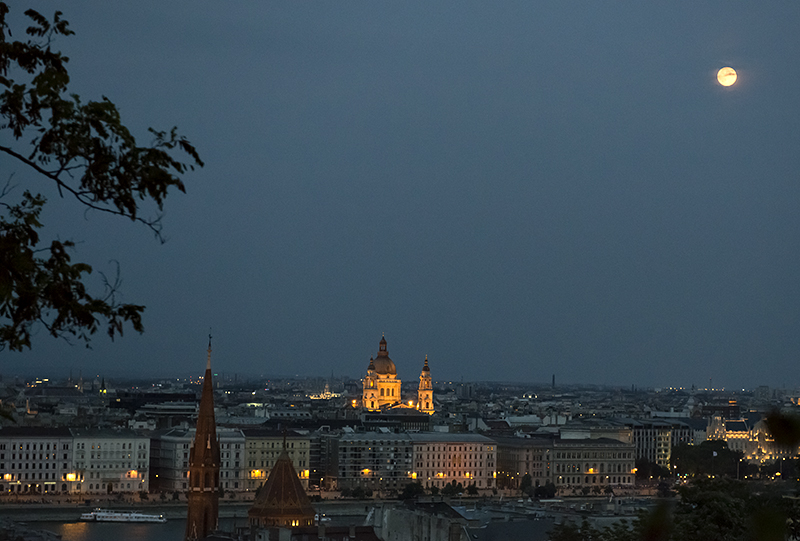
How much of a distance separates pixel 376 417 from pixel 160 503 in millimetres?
27862

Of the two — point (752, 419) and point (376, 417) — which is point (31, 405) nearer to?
point (376, 417)

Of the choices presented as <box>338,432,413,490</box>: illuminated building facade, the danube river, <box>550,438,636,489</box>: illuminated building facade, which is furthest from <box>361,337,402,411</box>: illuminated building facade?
the danube river

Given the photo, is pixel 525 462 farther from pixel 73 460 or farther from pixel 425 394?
pixel 425 394

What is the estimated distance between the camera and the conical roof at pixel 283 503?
2997 centimetres

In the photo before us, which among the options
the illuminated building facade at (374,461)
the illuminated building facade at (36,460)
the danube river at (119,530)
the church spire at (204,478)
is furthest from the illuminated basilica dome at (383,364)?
the church spire at (204,478)

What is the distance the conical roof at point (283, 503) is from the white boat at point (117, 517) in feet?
65.7

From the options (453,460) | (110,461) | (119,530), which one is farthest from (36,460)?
(453,460)

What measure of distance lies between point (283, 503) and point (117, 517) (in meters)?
20.9

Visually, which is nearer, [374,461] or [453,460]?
[374,461]

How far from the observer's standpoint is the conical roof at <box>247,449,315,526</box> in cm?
2997

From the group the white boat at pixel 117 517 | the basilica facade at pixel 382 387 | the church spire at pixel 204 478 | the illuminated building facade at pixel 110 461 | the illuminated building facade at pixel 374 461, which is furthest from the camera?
the basilica facade at pixel 382 387

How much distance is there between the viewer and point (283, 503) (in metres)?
30.2

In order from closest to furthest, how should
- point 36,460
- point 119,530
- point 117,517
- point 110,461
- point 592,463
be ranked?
point 119,530 < point 117,517 < point 36,460 < point 110,461 < point 592,463

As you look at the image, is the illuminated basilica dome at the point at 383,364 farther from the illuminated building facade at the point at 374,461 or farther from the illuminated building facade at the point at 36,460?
the illuminated building facade at the point at 36,460
